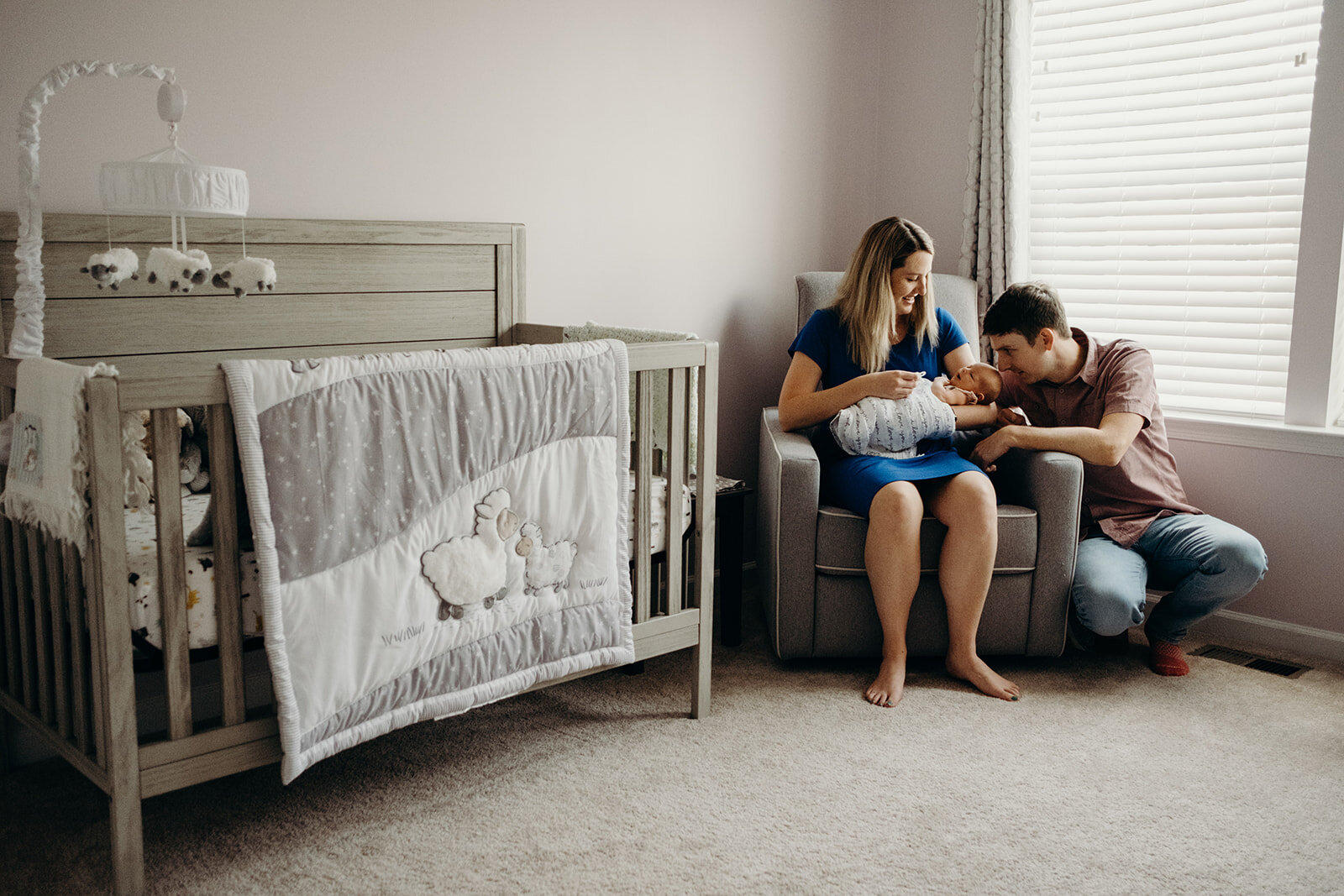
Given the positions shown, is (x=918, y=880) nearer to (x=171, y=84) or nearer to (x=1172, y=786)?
(x=1172, y=786)

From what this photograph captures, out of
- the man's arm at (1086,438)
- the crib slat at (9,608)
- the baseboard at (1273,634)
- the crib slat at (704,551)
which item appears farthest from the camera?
the baseboard at (1273,634)

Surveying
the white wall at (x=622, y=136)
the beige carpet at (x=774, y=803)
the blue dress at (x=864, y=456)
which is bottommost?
the beige carpet at (x=774, y=803)

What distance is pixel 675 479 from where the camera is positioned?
2.14 m

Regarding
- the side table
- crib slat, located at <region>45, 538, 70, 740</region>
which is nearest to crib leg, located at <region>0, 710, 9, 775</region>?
crib slat, located at <region>45, 538, 70, 740</region>

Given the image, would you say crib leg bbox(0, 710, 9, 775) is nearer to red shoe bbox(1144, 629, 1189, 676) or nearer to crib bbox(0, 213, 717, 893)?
crib bbox(0, 213, 717, 893)

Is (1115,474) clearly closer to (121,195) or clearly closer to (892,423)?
(892,423)

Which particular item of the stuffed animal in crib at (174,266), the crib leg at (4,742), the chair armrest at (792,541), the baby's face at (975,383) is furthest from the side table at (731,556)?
the crib leg at (4,742)

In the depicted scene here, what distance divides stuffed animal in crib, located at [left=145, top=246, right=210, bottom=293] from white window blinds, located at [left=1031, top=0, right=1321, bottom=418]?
7.78 ft

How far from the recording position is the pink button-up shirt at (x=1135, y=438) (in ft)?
8.41

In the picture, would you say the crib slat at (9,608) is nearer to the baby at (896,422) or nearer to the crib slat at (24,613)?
the crib slat at (24,613)

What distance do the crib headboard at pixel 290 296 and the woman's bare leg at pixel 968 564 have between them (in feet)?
3.74

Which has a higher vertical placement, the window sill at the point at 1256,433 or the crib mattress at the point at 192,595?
the window sill at the point at 1256,433

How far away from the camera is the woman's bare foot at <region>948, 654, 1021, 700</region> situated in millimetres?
2340

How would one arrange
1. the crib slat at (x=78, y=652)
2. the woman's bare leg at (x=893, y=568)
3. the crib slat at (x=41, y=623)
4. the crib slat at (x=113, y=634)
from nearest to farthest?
the crib slat at (x=113, y=634), the crib slat at (x=78, y=652), the crib slat at (x=41, y=623), the woman's bare leg at (x=893, y=568)
